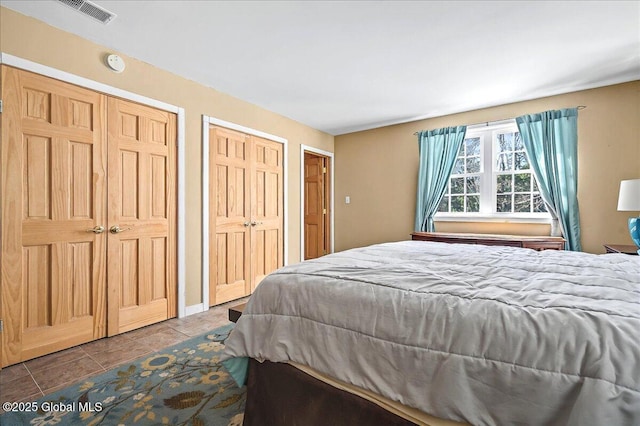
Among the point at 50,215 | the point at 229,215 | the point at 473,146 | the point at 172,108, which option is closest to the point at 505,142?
the point at 473,146

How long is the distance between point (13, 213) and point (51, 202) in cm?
23

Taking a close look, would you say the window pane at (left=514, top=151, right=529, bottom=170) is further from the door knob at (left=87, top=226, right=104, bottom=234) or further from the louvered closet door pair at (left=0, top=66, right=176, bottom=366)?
the door knob at (left=87, top=226, right=104, bottom=234)

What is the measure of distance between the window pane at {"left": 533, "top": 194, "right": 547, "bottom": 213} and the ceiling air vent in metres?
4.68

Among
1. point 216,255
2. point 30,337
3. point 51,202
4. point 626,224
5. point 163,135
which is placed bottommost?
point 30,337

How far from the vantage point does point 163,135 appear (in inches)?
123

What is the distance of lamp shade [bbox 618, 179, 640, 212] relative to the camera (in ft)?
9.05

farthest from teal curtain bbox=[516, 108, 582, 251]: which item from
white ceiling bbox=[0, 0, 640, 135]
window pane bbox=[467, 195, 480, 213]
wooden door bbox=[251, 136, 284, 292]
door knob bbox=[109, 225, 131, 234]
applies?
door knob bbox=[109, 225, 131, 234]

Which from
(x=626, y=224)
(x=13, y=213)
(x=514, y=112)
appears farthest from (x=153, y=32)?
(x=626, y=224)

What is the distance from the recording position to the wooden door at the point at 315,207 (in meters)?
5.63

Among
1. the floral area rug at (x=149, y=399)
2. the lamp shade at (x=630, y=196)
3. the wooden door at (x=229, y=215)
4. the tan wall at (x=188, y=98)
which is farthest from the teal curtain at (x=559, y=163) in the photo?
the floral area rug at (x=149, y=399)

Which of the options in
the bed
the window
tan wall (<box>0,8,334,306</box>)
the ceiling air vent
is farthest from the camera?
the window

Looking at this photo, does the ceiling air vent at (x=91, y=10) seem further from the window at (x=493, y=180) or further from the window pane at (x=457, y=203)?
the window pane at (x=457, y=203)

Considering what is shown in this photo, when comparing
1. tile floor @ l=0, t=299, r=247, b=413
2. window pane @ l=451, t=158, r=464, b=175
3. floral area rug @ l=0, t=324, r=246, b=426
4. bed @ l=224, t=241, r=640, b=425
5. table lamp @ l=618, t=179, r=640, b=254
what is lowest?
tile floor @ l=0, t=299, r=247, b=413

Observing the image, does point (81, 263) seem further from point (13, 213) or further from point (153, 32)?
point (153, 32)
